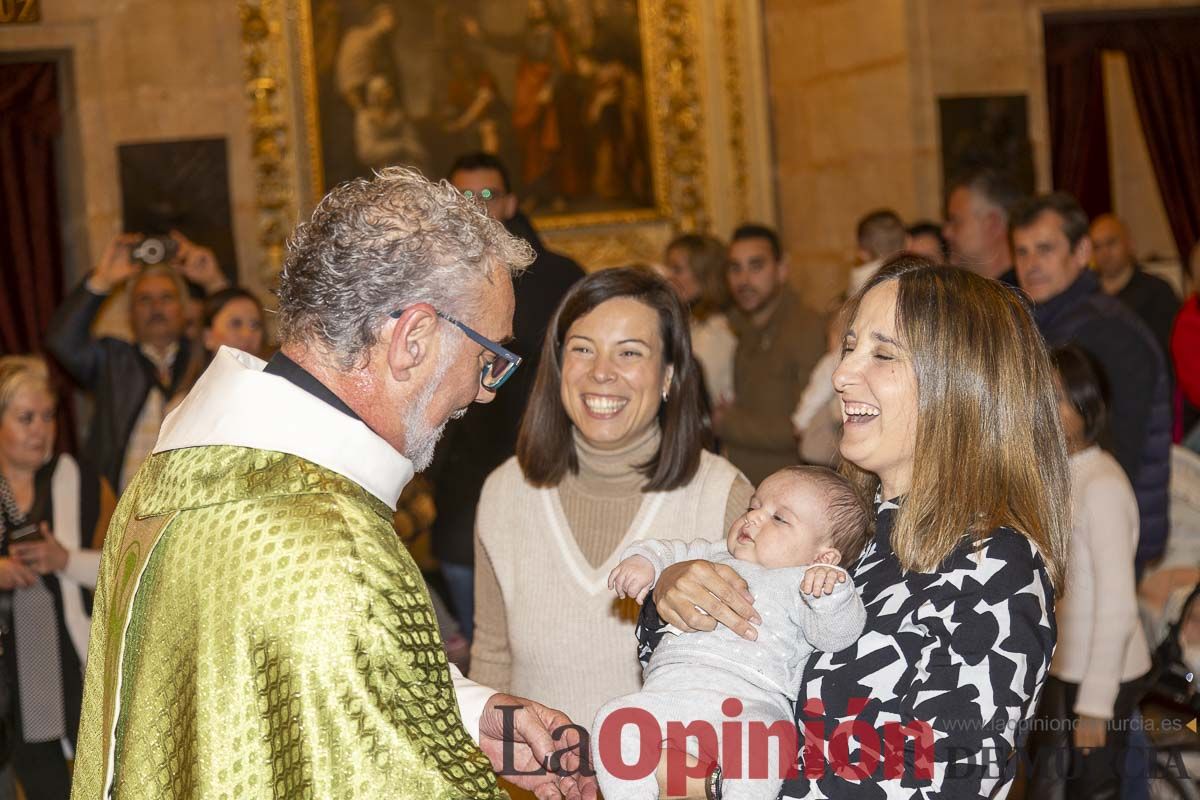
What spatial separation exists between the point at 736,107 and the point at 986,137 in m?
2.39

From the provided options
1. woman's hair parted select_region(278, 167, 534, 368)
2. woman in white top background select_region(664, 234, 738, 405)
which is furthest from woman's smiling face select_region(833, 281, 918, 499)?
woman in white top background select_region(664, 234, 738, 405)

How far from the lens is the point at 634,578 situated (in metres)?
2.55

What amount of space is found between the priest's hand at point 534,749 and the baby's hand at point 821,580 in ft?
1.85

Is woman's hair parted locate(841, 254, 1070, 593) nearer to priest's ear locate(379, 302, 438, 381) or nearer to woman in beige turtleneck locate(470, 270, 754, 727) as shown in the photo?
priest's ear locate(379, 302, 438, 381)

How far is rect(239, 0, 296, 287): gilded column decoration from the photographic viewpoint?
10.3 meters

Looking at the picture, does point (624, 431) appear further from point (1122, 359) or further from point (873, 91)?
point (873, 91)

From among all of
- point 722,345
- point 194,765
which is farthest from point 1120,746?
point 722,345

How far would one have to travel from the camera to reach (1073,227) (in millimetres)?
4766

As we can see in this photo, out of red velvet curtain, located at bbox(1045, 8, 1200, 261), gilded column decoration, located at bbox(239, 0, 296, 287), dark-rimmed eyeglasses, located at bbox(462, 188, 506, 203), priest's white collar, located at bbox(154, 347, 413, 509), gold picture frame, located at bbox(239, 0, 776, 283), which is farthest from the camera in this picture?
gold picture frame, located at bbox(239, 0, 776, 283)

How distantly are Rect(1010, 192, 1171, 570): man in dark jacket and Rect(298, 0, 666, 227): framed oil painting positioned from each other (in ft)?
22.0

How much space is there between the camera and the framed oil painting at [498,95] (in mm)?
10625

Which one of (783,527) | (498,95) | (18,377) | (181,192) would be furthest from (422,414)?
(498,95)

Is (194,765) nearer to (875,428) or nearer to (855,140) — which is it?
(875,428)

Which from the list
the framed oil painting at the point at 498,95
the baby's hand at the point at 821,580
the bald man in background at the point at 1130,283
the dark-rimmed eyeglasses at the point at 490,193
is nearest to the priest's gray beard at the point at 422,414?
the baby's hand at the point at 821,580
